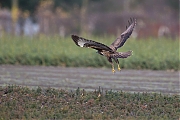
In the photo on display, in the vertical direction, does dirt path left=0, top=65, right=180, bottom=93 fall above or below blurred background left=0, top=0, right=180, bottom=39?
below

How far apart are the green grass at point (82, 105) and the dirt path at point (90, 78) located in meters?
2.20

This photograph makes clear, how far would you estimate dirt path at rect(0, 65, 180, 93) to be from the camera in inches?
461

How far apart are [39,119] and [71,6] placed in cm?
3133

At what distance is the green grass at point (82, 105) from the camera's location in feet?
25.0

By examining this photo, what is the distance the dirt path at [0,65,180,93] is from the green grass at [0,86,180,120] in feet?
7.23

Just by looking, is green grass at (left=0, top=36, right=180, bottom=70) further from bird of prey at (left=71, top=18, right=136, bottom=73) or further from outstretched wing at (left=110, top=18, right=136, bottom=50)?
bird of prey at (left=71, top=18, right=136, bottom=73)

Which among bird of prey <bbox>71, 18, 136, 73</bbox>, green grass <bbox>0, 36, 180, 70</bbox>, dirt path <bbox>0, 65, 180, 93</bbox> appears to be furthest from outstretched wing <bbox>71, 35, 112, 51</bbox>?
green grass <bbox>0, 36, 180, 70</bbox>

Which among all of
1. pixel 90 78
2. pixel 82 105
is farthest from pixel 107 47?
pixel 90 78

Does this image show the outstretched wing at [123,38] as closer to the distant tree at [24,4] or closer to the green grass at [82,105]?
the green grass at [82,105]

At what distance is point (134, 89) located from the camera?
11328 mm

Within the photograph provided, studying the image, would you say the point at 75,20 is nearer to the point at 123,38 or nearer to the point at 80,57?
the point at 80,57

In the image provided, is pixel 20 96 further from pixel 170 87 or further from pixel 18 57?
pixel 18 57

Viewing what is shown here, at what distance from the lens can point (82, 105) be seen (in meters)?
8.33

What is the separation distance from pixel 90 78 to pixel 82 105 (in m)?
5.06
